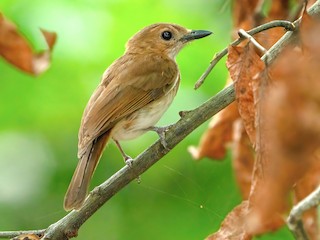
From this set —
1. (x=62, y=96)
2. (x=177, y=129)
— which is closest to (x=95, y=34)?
(x=62, y=96)

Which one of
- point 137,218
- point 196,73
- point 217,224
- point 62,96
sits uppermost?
point 62,96

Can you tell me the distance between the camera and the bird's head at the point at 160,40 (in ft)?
13.6

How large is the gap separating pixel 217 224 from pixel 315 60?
9.54 ft

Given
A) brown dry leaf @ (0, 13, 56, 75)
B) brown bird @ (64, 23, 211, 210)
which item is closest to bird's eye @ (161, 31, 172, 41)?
brown bird @ (64, 23, 211, 210)

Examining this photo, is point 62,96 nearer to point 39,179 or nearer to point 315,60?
point 39,179

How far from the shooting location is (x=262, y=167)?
1.34 metres

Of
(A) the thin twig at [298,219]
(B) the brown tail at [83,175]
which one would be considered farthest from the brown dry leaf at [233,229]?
(A) the thin twig at [298,219]

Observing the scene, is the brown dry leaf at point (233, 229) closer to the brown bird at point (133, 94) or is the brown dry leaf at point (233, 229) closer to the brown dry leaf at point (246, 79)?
the brown dry leaf at point (246, 79)

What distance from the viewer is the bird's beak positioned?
396 centimetres

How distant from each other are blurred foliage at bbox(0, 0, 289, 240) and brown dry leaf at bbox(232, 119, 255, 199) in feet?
2.84

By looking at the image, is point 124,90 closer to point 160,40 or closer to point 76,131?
point 76,131

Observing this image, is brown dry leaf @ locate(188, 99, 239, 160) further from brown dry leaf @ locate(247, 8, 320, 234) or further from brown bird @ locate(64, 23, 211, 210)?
brown dry leaf @ locate(247, 8, 320, 234)

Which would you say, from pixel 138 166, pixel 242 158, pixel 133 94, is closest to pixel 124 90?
pixel 133 94

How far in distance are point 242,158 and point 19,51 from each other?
3.11ft
